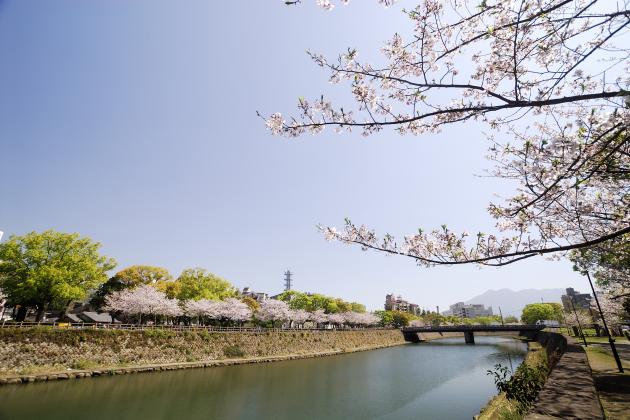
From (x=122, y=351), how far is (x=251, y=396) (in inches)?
459

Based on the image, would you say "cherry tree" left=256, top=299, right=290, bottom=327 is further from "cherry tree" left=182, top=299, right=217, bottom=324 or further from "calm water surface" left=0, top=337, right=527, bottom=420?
"calm water surface" left=0, top=337, right=527, bottom=420

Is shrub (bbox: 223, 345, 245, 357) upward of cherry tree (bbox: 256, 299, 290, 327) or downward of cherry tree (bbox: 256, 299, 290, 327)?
downward

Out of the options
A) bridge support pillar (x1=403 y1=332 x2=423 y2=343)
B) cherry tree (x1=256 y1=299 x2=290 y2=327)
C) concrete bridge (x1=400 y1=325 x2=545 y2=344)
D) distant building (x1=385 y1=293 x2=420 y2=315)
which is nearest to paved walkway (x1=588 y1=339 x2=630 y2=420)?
cherry tree (x1=256 y1=299 x2=290 y2=327)

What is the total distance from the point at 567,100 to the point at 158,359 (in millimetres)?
28217

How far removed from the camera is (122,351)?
21609mm

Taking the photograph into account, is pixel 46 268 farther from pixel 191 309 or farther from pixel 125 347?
pixel 191 309

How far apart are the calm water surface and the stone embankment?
141 centimetres

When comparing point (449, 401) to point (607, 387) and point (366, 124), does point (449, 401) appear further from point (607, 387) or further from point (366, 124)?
point (366, 124)

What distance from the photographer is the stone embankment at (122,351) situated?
17.4 metres

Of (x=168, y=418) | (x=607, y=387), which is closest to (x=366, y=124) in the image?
(x=607, y=387)

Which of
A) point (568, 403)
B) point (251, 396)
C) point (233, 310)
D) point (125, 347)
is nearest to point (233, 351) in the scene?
point (125, 347)

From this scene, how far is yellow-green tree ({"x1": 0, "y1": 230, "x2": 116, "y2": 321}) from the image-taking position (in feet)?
80.1

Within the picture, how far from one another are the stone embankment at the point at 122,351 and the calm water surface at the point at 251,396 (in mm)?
1414

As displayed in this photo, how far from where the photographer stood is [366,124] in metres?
4.11
